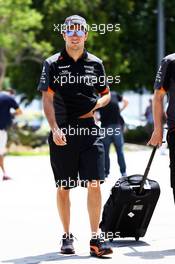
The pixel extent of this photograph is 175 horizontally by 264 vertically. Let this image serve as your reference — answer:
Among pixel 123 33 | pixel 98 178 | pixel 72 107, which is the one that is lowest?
pixel 98 178

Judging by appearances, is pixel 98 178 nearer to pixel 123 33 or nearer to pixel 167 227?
pixel 167 227

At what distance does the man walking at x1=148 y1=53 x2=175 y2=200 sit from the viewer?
23.1 ft

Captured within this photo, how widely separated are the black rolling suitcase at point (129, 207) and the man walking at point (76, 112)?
360 millimetres

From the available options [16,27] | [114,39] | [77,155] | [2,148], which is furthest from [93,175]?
[114,39]

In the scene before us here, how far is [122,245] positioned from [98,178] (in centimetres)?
82

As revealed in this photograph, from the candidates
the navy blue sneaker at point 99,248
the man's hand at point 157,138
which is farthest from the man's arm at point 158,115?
the navy blue sneaker at point 99,248

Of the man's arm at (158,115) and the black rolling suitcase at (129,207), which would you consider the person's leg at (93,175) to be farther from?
the man's arm at (158,115)

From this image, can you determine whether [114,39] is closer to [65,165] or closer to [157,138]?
[157,138]

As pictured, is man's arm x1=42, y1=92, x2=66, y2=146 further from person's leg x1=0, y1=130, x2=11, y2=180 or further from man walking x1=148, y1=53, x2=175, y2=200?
person's leg x1=0, y1=130, x2=11, y2=180

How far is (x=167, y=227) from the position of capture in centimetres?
863

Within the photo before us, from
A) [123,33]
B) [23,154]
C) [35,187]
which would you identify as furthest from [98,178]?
[123,33]

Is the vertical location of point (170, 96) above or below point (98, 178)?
above

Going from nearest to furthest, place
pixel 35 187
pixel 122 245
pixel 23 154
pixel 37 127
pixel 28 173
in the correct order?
1. pixel 122 245
2. pixel 35 187
3. pixel 28 173
4. pixel 23 154
5. pixel 37 127

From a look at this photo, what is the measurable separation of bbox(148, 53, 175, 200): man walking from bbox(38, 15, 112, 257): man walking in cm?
45
